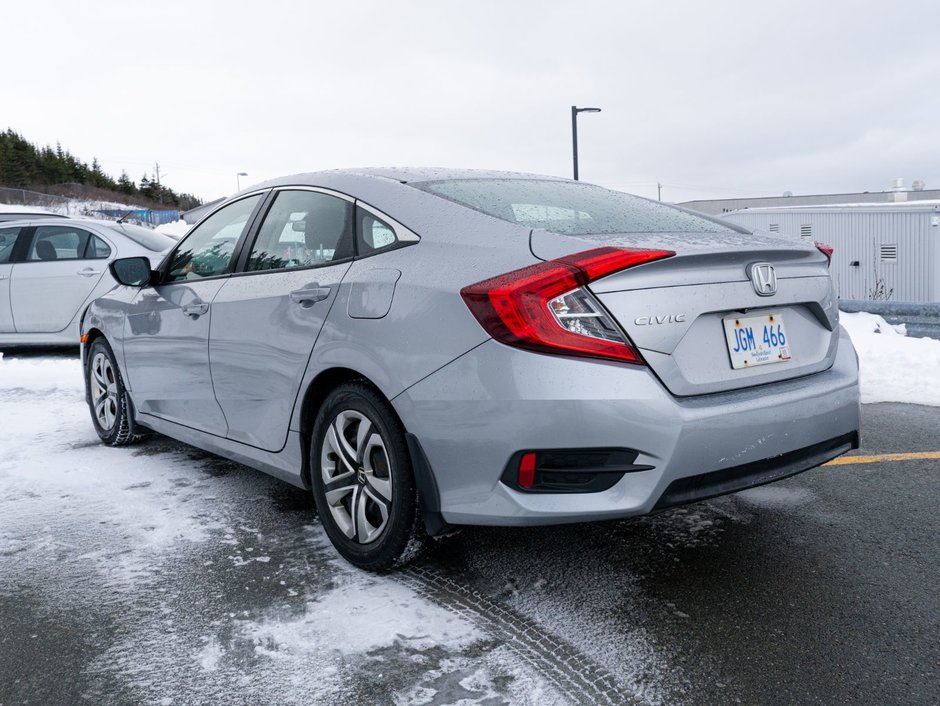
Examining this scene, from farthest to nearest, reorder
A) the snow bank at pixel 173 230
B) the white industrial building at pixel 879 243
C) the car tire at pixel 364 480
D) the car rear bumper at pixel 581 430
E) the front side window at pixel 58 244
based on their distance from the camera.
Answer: the white industrial building at pixel 879 243 < the snow bank at pixel 173 230 < the front side window at pixel 58 244 < the car tire at pixel 364 480 < the car rear bumper at pixel 581 430

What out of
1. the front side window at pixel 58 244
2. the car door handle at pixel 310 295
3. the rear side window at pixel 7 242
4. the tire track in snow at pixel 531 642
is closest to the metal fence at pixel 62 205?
the rear side window at pixel 7 242

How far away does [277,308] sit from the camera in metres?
3.55

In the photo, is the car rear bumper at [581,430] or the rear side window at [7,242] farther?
the rear side window at [7,242]

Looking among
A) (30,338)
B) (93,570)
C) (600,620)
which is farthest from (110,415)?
(30,338)

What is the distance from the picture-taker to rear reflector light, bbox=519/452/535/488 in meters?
2.62

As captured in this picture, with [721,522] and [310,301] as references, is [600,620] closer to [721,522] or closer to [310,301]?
[721,522]

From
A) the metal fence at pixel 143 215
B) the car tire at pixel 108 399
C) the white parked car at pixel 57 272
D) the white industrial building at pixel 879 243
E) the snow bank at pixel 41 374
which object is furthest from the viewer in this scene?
the metal fence at pixel 143 215

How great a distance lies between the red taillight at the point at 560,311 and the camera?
257cm

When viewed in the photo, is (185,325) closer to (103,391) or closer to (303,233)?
(303,233)

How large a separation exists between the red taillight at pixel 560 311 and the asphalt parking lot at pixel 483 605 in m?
0.93

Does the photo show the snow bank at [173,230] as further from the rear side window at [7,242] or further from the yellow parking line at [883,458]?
the yellow parking line at [883,458]

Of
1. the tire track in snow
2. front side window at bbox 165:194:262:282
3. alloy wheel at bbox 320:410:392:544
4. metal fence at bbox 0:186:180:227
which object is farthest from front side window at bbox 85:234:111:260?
metal fence at bbox 0:186:180:227

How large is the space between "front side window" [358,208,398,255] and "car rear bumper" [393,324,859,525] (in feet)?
2.08

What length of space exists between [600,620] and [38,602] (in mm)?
2000
